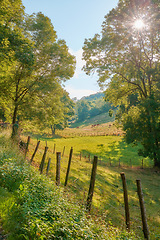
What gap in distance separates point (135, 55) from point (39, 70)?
1463 centimetres

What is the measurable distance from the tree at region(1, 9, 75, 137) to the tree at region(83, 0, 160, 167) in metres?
7.31

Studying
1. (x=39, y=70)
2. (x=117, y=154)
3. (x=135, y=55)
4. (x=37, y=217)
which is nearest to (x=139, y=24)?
(x=135, y=55)

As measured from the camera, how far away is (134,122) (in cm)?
2480

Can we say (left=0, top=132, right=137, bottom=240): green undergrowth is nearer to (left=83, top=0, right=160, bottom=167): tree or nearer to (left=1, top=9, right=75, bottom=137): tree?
(left=1, top=9, right=75, bottom=137): tree

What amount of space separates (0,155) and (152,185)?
706 inches

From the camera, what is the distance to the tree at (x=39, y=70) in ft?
57.6

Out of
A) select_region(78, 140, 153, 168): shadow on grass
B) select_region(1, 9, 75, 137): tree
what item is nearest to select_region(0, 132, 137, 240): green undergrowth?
select_region(1, 9, 75, 137): tree

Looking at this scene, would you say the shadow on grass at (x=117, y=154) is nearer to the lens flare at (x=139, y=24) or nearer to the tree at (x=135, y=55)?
the tree at (x=135, y=55)

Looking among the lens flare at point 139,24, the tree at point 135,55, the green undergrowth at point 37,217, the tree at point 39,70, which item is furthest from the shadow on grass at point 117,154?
the green undergrowth at point 37,217

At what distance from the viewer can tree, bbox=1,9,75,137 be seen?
17547 millimetres

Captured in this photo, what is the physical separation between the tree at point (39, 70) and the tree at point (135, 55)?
7.31 meters

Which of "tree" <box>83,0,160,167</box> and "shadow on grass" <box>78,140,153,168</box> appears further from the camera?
"shadow on grass" <box>78,140,153,168</box>

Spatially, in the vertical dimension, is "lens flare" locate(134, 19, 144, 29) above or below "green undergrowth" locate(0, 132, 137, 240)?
above

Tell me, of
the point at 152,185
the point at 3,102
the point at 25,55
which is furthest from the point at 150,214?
the point at 3,102
